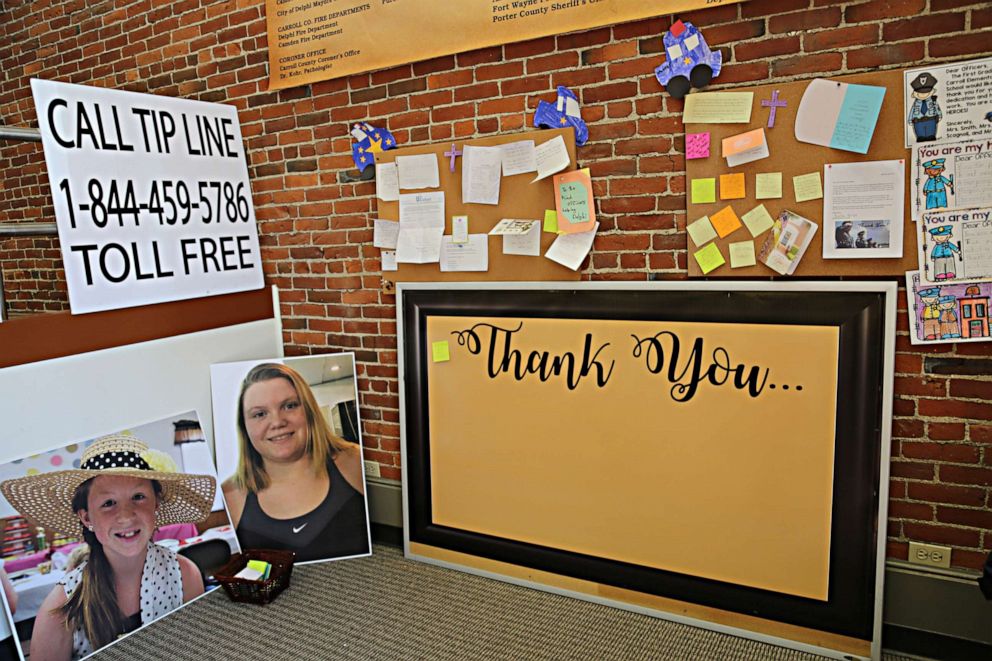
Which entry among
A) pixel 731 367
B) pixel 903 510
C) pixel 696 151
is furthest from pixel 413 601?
pixel 696 151

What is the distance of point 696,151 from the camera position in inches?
88.7

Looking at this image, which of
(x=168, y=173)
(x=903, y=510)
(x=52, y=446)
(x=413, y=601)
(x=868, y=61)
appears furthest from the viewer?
(x=168, y=173)

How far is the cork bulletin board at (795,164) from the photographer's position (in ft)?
6.59

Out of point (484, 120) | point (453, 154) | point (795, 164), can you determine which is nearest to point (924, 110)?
point (795, 164)

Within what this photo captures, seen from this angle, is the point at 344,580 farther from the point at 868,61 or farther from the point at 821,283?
the point at 868,61

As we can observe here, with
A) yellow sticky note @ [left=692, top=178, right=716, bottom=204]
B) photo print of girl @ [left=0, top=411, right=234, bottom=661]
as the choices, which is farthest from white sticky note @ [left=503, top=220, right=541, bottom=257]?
photo print of girl @ [left=0, top=411, right=234, bottom=661]

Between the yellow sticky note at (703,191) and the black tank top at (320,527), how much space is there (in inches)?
72.3

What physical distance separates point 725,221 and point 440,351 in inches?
A: 47.4

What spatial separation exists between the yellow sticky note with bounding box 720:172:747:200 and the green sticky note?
1.92 feet

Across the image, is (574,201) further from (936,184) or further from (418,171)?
(936,184)

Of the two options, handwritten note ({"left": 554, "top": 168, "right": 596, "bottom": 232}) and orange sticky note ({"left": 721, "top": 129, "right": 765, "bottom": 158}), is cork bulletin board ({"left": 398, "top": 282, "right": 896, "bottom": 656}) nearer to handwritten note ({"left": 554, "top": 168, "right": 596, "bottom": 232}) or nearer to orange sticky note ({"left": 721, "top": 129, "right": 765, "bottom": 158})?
handwritten note ({"left": 554, "top": 168, "right": 596, "bottom": 232})

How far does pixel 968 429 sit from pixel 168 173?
2.96 meters

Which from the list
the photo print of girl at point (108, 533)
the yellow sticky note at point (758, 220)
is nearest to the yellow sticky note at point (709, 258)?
the yellow sticky note at point (758, 220)

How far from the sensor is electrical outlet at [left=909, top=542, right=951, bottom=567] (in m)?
2.11
